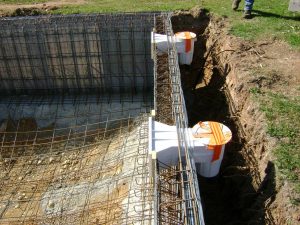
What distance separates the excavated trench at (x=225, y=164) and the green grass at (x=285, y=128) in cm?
27

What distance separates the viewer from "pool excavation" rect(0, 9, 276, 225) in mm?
6148

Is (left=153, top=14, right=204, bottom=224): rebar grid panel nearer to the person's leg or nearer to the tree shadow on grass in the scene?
the person's leg

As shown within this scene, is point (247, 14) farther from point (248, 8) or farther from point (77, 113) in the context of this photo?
point (77, 113)

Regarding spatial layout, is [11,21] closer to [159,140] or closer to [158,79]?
[158,79]

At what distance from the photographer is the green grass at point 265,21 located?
10.6 m

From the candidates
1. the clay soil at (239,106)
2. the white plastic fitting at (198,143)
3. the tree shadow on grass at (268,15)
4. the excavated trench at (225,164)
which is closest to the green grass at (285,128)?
the clay soil at (239,106)

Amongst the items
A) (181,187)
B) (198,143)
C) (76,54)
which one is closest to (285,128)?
(198,143)

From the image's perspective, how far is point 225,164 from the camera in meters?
7.52

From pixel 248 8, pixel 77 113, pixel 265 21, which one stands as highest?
pixel 248 8

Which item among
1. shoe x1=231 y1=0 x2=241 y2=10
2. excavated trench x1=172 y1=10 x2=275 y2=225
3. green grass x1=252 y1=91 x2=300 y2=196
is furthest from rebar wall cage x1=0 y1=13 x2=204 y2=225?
shoe x1=231 y1=0 x2=241 y2=10

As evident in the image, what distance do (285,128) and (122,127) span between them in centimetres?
532

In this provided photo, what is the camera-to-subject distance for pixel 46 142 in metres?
11.1

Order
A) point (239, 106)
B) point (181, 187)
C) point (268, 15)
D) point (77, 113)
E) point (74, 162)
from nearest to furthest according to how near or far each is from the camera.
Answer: point (181, 187) → point (239, 106) → point (74, 162) → point (77, 113) → point (268, 15)

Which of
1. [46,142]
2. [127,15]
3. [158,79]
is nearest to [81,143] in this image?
[46,142]
